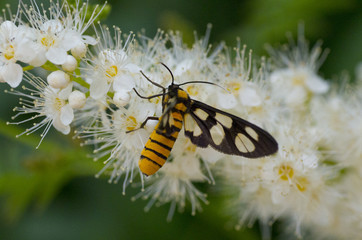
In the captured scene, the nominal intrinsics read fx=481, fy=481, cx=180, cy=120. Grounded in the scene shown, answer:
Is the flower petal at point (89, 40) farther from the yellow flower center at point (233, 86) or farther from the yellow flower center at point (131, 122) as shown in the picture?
the yellow flower center at point (233, 86)

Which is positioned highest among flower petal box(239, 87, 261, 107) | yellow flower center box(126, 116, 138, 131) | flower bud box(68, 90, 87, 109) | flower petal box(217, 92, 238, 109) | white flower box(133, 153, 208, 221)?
flower petal box(239, 87, 261, 107)

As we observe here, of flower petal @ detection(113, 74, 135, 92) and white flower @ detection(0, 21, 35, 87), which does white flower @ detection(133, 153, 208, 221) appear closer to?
flower petal @ detection(113, 74, 135, 92)

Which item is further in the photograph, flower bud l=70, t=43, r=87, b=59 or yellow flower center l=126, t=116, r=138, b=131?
yellow flower center l=126, t=116, r=138, b=131

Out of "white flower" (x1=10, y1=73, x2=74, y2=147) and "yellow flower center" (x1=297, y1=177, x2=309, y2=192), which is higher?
"yellow flower center" (x1=297, y1=177, x2=309, y2=192)

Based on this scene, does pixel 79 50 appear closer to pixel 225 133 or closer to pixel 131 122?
pixel 131 122

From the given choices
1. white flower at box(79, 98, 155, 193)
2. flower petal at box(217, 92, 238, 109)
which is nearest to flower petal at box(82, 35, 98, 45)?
white flower at box(79, 98, 155, 193)

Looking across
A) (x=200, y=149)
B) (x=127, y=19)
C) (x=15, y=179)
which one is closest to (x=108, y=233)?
(x=15, y=179)

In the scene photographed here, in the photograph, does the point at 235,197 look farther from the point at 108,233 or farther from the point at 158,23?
the point at 158,23
